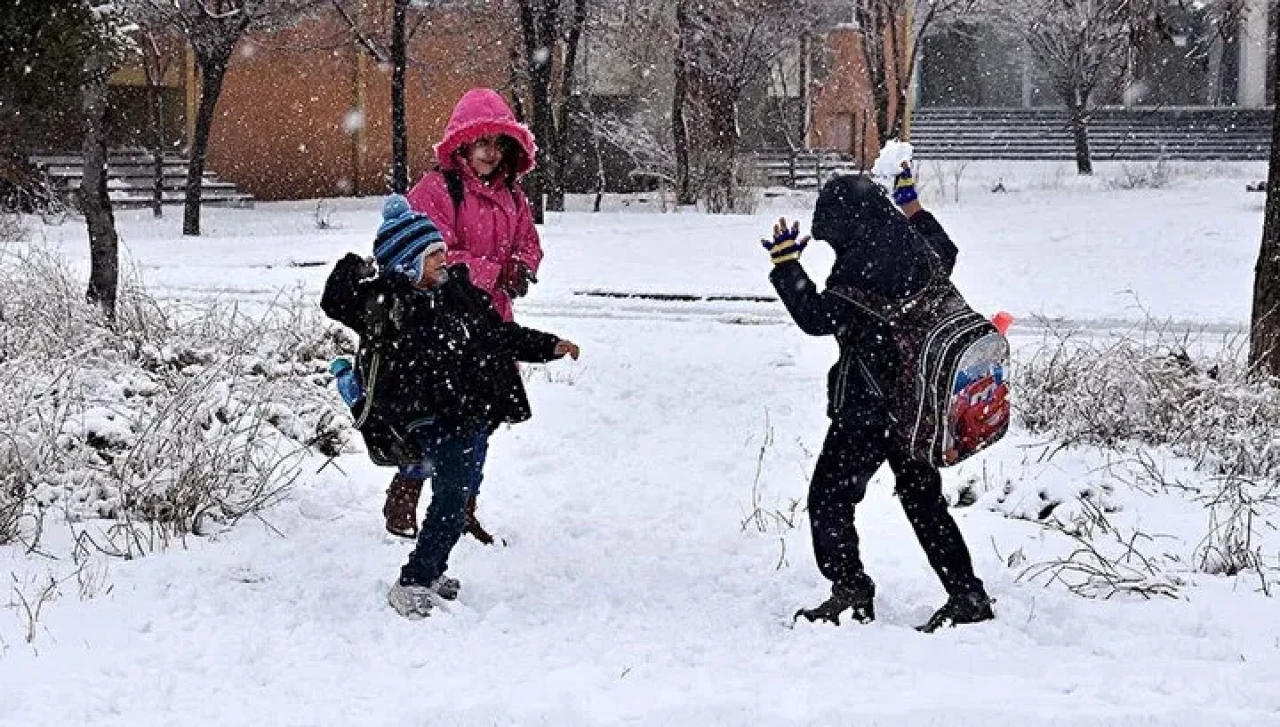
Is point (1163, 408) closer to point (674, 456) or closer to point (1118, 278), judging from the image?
point (674, 456)

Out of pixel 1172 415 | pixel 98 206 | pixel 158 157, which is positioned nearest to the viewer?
pixel 1172 415

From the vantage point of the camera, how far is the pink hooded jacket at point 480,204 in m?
5.64

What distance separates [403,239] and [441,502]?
0.89 m

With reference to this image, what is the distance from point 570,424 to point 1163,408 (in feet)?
10.3

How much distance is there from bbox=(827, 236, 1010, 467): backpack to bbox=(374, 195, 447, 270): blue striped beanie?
4.51 feet

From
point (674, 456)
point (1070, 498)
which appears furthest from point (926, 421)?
point (674, 456)

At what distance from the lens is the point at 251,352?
861cm

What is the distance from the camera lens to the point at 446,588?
16.7 feet

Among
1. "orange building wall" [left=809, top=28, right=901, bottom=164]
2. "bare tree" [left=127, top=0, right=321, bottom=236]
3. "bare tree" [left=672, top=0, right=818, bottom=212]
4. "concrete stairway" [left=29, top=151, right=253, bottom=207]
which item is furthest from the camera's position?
"orange building wall" [left=809, top=28, right=901, bottom=164]

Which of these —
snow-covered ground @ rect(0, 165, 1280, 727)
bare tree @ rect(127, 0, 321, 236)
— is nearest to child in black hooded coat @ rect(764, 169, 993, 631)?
snow-covered ground @ rect(0, 165, 1280, 727)

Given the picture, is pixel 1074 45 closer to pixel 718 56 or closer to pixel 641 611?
pixel 718 56

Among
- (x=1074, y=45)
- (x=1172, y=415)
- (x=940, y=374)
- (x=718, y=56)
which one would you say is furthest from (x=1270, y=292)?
(x=1074, y=45)

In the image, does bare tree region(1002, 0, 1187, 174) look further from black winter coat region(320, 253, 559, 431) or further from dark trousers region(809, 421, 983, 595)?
black winter coat region(320, 253, 559, 431)

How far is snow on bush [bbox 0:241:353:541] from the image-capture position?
19.4 feet
